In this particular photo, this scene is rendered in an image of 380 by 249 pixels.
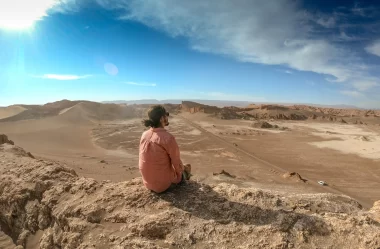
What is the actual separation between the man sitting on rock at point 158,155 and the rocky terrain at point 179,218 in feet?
0.65

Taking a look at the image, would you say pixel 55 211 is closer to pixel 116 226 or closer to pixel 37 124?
pixel 116 226

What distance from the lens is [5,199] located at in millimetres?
4402

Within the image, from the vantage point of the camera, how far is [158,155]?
330cm

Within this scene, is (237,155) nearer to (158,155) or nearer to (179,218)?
(158,155)

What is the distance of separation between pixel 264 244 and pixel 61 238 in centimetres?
237

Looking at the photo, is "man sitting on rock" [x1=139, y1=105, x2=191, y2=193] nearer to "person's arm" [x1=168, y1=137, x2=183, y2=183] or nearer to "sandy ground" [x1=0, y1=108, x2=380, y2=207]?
"person's arm" [x1=168, y1=137, x2=183, y2=183]

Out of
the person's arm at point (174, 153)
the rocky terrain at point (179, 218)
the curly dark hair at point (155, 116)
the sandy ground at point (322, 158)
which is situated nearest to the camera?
the rocky terrain at point (179, 218)

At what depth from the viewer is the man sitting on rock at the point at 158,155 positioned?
327 cm

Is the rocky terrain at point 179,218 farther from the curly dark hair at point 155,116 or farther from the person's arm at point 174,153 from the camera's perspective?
the curly dark hair at point 155,116

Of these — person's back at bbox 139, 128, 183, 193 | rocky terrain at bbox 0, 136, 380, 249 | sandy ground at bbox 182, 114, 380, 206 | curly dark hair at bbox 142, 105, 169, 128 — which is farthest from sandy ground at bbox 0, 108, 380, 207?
curly dark hair at bbox 142, 105, 169, 128

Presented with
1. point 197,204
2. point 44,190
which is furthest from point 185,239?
point 44,190

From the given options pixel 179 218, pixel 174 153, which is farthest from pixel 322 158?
pixel 179 218

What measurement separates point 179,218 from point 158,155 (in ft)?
2.47

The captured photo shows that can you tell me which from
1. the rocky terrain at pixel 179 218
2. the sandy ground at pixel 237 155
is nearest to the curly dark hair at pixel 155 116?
the rocky terrain at pixel 179 218
